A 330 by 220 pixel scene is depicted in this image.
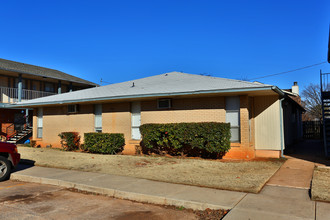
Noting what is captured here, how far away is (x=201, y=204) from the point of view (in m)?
5.34

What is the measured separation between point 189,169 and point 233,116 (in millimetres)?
3624

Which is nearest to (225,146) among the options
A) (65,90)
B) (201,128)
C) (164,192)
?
(201,128)

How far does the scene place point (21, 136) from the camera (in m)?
21.9

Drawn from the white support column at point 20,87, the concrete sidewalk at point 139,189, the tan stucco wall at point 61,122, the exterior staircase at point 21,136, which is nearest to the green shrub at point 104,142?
the tan stucco wall at point 61,122

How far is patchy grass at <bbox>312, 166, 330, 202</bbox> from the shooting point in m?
5.56

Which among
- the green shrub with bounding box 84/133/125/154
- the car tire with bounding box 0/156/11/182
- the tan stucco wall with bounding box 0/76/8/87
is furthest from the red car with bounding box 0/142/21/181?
the tan stucco wall with bounding box 0/76/8/87

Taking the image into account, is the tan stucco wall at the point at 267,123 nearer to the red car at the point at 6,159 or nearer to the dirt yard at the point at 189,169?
the dirt yard at the point at 189,169

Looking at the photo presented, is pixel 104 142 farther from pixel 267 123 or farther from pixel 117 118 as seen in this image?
pixel 267 123

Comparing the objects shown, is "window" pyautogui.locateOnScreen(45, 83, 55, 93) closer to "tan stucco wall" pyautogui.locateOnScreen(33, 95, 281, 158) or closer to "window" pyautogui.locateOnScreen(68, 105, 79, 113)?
"window" pyautogui.locateOnScreen(68, 105, 79, 113)

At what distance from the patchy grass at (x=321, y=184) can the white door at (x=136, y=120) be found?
826cm

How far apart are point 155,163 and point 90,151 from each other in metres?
5.08

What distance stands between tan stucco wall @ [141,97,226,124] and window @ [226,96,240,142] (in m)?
0.22

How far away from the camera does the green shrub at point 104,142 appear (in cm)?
1346

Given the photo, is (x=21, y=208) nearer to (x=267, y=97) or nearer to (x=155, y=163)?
(x=155, y=163)
